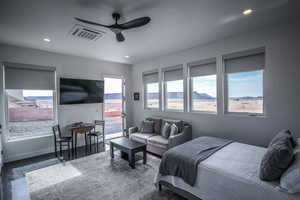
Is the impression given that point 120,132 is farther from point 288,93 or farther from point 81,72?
point 288,93

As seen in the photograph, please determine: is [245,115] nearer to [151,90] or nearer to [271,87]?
[271,87]

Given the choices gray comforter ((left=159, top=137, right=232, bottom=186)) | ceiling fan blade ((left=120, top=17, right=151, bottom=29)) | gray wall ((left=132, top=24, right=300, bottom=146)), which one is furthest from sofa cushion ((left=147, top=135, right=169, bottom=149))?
ceiling fan blade ((left=120, top=17, right=151, bottom=29))

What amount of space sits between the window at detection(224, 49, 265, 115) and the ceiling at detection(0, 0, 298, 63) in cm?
63

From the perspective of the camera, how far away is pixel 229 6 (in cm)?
215

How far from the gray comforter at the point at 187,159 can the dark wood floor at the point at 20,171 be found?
2.16 metres

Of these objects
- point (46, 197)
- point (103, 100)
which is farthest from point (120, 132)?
point (46, 197)

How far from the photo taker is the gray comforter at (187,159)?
197 centimetres

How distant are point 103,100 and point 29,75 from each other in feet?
6.71

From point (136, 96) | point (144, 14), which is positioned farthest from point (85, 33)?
point (136, 96)

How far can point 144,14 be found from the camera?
2.32 m

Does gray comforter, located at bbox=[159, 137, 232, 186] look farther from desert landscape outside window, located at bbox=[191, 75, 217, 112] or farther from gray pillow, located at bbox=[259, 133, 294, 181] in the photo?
desert landscape outside window, located at bbox=[191, 75, 217, 112]

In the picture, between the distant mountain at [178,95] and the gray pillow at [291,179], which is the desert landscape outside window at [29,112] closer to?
the distant mountain at [178,95]

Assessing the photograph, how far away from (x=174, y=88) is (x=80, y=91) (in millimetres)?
2880

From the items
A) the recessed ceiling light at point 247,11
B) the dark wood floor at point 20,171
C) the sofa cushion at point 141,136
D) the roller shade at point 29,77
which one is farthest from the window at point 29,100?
the recessed ceiling light at point 247,11
